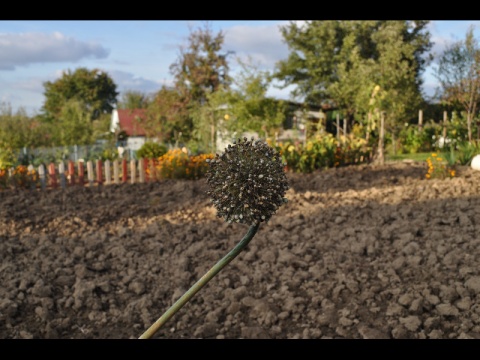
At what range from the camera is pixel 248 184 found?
1.36 meters

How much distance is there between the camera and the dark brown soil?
3467 millimetres

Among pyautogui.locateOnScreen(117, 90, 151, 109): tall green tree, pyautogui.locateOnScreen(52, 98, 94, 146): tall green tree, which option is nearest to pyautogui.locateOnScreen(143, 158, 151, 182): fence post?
pyautogui.locateOnScreen(52, 98, 94, 146): tall green tree

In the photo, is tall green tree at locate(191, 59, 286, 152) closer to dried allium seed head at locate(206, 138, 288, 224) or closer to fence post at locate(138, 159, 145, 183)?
fence post at locate(138, 159, 145, 183)

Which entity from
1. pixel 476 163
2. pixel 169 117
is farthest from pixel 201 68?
pixel 476 163

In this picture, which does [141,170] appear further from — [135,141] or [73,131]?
[135,141]

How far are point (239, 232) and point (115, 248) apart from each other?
130 centimetres

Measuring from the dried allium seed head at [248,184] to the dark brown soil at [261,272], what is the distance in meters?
2.13

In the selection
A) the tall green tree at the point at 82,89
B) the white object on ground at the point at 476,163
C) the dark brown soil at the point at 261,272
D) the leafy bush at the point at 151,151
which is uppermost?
the tall green tree at the point at 82,89

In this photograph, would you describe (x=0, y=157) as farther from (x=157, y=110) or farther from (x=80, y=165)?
(x=157, y=110)

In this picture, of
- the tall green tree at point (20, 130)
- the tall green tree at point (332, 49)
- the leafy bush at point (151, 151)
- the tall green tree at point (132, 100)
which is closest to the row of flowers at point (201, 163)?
the leafy bush at point (151, 151)

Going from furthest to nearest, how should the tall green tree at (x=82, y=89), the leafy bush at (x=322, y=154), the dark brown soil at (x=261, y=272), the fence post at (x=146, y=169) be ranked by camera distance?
the tall green tree at (x=82, y=89)
the fence post at (x=146, y=169)
the leafy bush at (x=322, y=154)
the dark brown soil at (x=261, y=272)

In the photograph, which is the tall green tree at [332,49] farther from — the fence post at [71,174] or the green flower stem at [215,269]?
the green flower stem at [215,269]

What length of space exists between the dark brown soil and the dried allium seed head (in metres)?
2.13

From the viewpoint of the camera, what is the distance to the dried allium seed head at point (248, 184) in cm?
135
